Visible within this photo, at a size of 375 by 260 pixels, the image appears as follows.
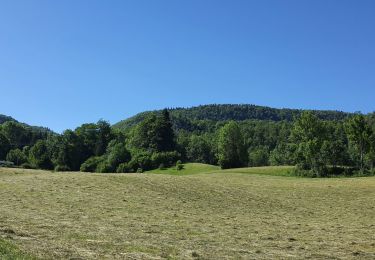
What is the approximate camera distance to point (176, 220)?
27.8 meters

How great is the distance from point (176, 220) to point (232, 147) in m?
95.2

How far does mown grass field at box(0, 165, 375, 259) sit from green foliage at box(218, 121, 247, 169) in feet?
211

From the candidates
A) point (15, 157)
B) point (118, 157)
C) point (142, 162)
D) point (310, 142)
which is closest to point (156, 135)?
point (118, 157)

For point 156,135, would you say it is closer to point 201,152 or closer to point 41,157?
point 41,157

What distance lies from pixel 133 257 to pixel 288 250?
7.24 m

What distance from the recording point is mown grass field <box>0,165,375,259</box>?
17266 millimetres

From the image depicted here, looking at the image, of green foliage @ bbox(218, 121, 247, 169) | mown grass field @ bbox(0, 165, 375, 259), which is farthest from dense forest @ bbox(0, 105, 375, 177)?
mown grass field @ bbox(0, 165, 375, 259)

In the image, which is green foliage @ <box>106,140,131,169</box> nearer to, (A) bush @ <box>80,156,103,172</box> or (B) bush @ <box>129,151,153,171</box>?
(A) bush @ <box>80,156,103,172</box>

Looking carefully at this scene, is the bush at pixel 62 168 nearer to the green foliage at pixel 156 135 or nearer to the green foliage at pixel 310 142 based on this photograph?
the green foliage at pixel 156 135

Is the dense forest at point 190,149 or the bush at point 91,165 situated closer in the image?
the dense forest at point 190,149

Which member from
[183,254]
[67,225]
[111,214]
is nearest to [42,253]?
[183,254]

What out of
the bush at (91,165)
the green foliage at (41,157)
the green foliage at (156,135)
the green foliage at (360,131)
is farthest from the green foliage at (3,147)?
the green foliage at (360,131)

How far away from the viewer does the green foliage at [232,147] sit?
118500mm

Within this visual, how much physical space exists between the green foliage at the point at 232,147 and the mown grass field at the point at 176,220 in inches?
2533
